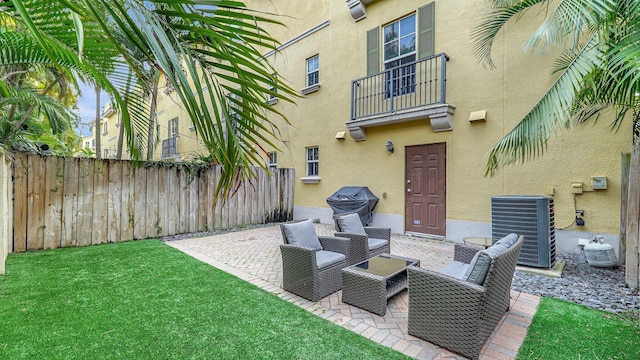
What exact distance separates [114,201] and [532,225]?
331 inches

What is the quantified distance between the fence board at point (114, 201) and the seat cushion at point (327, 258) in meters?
5.41

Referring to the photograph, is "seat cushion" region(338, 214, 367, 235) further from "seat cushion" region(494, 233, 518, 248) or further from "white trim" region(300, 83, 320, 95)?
"white trim" region(300, 83, 320, 95)

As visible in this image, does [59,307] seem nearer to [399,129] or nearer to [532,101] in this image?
[399,129]

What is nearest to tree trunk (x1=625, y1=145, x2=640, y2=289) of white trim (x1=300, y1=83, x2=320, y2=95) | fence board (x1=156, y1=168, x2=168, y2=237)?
white trim (x1=300, y1=83, x2=320, y2=95)

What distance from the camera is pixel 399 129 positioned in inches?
308

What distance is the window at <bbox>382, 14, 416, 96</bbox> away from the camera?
7.58 metres

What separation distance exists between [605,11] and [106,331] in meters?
5.99

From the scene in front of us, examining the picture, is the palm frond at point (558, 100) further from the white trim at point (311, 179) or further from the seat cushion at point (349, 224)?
the white trim at point (311, 179)

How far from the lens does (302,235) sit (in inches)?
161

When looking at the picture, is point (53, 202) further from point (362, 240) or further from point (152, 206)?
point (362, 240)

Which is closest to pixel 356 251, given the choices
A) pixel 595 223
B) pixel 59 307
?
pixel 59 307

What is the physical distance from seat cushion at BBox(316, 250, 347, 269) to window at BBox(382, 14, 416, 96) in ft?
16.7

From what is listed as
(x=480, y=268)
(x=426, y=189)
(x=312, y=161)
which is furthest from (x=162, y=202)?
(x=480, y=268)

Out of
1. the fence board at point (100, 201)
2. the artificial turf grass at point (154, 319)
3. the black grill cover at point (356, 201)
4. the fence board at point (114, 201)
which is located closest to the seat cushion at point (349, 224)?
the artificial turf grass at point (154, 319)
